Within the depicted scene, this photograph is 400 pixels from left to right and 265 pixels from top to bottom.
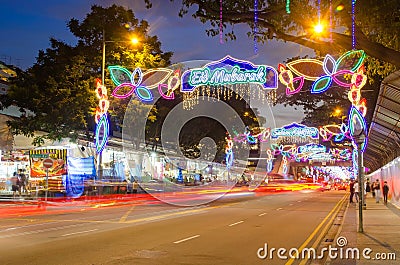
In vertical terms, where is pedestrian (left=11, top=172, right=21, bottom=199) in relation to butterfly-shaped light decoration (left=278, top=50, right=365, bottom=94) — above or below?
below

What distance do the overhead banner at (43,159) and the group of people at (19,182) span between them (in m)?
4.89

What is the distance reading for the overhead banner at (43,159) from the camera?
1151 inches

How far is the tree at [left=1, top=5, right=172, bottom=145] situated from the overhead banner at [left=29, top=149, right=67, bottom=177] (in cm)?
328

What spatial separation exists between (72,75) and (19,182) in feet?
30.5

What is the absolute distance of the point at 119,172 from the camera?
4694cm

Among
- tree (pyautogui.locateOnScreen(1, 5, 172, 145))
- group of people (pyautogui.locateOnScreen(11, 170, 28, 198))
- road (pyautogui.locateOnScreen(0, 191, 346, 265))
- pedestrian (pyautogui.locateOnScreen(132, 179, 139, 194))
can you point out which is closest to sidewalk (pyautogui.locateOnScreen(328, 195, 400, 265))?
road (pyautogui.locateOnScreen(0, 191, 346, 265))

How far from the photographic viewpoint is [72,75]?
32.8m

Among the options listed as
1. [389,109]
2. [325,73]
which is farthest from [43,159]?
[389,109]

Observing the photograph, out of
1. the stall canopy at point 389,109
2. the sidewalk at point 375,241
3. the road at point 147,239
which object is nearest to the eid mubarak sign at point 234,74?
the stall canopy at point 389,109

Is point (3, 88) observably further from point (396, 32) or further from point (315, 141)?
point (315, 141)

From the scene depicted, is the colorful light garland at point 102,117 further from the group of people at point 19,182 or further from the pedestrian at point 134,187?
the pedestrian at point 134,187

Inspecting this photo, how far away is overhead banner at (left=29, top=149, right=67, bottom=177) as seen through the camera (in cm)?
2923

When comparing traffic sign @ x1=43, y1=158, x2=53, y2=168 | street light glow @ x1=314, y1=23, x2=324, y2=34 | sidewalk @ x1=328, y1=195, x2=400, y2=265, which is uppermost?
street light glow @ x1=314, y1=23, x2=324, y2=34

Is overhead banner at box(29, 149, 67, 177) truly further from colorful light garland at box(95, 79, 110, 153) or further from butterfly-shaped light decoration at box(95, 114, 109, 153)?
colorful light garland at box(95, 79, 110, 153)
